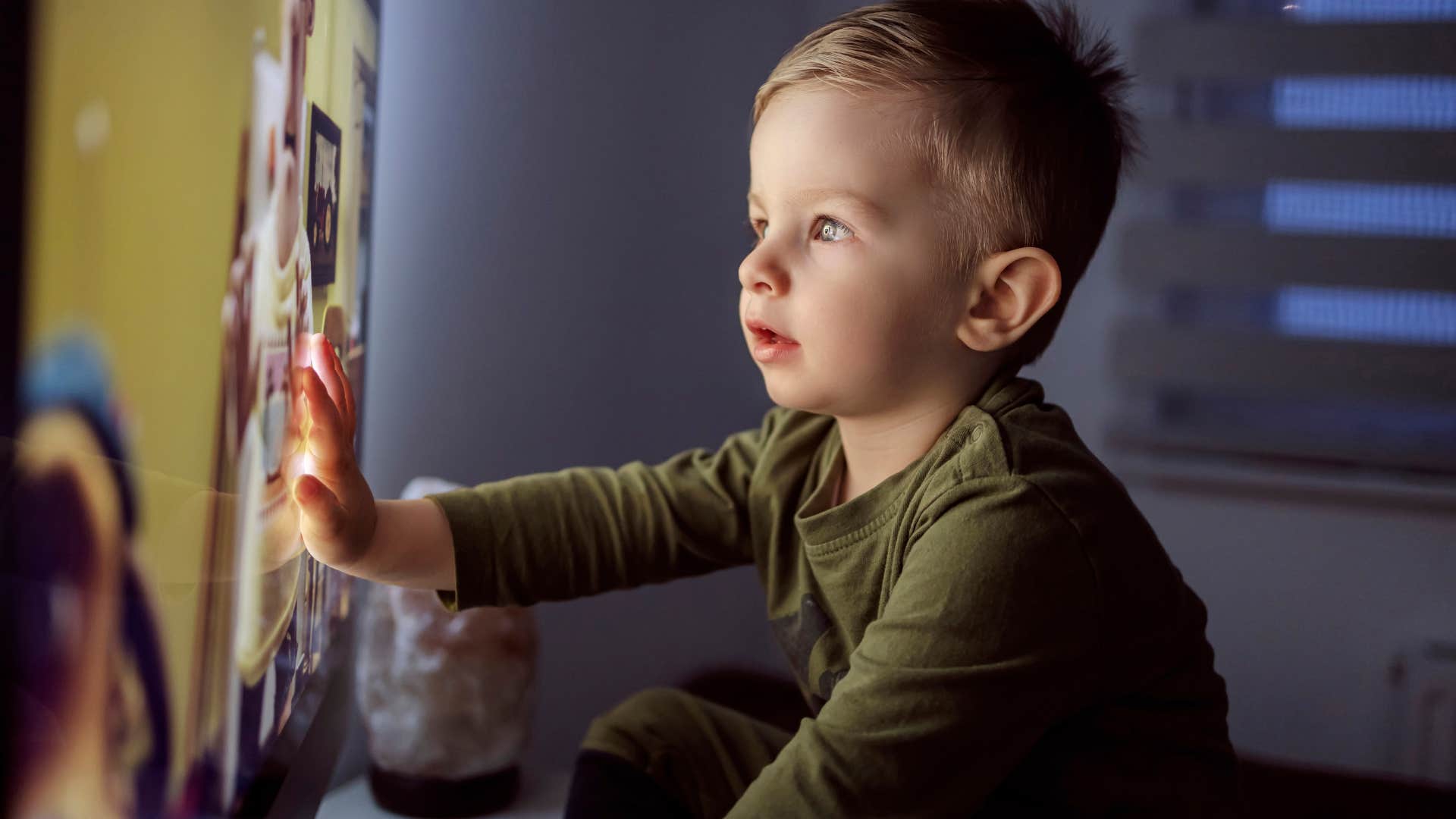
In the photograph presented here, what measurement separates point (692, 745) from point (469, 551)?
25 cm

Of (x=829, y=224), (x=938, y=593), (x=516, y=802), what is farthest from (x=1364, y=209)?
(x=516, y=802)

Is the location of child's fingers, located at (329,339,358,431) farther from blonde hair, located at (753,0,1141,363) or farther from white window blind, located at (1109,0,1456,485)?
white window blind, located at (1109,0,1456,485)

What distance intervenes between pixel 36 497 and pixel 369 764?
814 millimetres

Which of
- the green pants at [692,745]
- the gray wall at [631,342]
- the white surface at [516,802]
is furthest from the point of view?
the gray wall at [631,342]

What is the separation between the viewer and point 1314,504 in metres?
1.60

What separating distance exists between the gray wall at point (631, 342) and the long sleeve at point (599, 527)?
332mm

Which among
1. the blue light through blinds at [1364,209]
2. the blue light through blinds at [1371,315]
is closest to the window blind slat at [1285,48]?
the blue light through blinds at [1364,209]

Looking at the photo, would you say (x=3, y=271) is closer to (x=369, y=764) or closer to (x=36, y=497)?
(x=36, y=497)

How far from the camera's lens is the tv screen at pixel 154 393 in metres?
0.33

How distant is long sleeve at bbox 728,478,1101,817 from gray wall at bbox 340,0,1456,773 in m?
0.63

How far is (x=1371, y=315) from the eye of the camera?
5.26ft

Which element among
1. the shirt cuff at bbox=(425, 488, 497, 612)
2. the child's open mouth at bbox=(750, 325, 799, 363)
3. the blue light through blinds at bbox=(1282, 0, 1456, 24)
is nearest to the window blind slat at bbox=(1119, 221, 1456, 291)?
the blue light through blinds at bbox=(1282, 0, 1456, 24)

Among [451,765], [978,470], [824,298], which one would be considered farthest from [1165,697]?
[451,765]

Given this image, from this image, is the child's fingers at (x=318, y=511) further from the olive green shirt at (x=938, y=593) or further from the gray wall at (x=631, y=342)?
the gray wall at (x=631, y=342)
